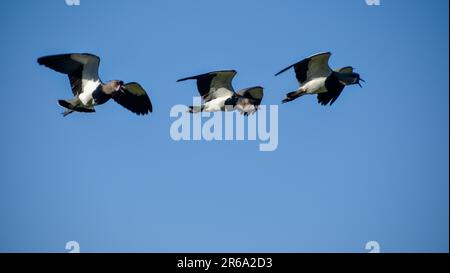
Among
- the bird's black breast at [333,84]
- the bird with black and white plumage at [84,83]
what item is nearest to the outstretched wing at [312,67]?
the bird's black breast at [333,84]

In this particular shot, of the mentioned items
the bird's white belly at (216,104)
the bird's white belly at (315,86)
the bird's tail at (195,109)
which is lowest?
the bird's tail at (195,109)

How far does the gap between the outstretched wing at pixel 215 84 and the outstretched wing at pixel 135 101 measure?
5.61ft

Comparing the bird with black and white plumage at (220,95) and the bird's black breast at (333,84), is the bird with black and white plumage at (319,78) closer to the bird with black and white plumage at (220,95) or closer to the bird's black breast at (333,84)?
the bird's black breast at (333,84)

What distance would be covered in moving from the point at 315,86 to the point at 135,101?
562cm

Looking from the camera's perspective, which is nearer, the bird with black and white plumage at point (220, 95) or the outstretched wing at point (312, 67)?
the outstretched wing at point (312, 67)

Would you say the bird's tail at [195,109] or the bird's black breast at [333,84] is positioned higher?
the bird's black breast at [333,84]

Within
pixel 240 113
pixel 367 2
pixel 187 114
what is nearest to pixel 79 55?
pixel 187 114

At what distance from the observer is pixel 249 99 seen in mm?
28500

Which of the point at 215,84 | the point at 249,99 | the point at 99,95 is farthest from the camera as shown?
the point at 249,99

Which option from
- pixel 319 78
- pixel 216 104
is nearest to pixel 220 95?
pixel 216 104

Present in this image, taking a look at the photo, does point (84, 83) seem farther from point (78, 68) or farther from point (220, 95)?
point (220, 95)

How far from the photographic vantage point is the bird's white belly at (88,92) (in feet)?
85.8
